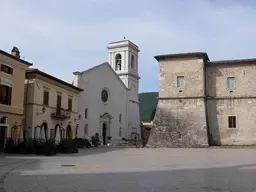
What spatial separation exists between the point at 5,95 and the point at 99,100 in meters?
21.6

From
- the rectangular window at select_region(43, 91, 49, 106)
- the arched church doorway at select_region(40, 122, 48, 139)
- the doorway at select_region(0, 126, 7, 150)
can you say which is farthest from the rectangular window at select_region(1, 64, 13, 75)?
the arched church doorway at select_region(40, 122, 48, 139)

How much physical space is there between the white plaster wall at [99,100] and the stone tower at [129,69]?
282 cm

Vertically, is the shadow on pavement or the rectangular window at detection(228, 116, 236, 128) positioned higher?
the rectangular window at detection(228, 116, 236, 128)

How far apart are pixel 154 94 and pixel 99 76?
4130 centimetres

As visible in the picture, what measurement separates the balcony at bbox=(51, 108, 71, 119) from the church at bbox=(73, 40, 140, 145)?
6754mm

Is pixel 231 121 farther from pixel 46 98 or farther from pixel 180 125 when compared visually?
pixel 46 98

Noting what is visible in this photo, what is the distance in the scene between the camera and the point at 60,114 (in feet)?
104

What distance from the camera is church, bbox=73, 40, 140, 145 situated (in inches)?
1641

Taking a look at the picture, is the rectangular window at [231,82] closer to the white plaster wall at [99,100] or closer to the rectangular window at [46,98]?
the rectangular window at [46,98]

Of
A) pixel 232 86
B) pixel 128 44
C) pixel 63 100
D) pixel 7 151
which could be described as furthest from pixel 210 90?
pixel 128 44

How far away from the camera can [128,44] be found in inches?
2131

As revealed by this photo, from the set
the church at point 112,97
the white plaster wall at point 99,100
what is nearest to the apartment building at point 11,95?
the church at point 112,97

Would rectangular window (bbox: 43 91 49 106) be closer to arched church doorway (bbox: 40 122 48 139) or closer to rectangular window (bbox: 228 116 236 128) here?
arched church doorway (bbox: 40 122 48 139)

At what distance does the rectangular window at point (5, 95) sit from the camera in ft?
76.9
